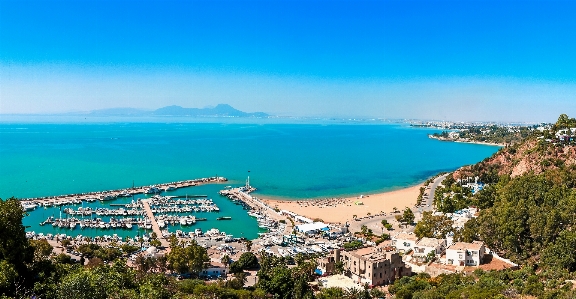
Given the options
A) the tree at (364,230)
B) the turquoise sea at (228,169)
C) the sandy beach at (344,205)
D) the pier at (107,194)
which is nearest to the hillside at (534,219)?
the sandy beach at (344,205)

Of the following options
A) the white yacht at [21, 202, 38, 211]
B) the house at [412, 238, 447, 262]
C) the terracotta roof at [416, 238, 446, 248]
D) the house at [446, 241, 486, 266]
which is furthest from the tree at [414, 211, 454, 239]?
the white yacht at [21, 202, 38, 211]

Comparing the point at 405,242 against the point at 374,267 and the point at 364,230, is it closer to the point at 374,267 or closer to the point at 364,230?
the point at 364,230

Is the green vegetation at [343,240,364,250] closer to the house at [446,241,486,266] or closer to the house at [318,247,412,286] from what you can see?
the house at [318,247,412,286]

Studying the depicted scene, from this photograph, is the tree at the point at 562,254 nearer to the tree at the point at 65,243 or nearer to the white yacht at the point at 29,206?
the tree at the point at 65,243

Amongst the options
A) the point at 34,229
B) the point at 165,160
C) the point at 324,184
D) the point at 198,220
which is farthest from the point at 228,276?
the point at 165,160

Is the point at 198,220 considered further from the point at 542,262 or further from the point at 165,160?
the point at 165,160

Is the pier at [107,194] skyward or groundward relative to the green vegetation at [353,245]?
groundward
